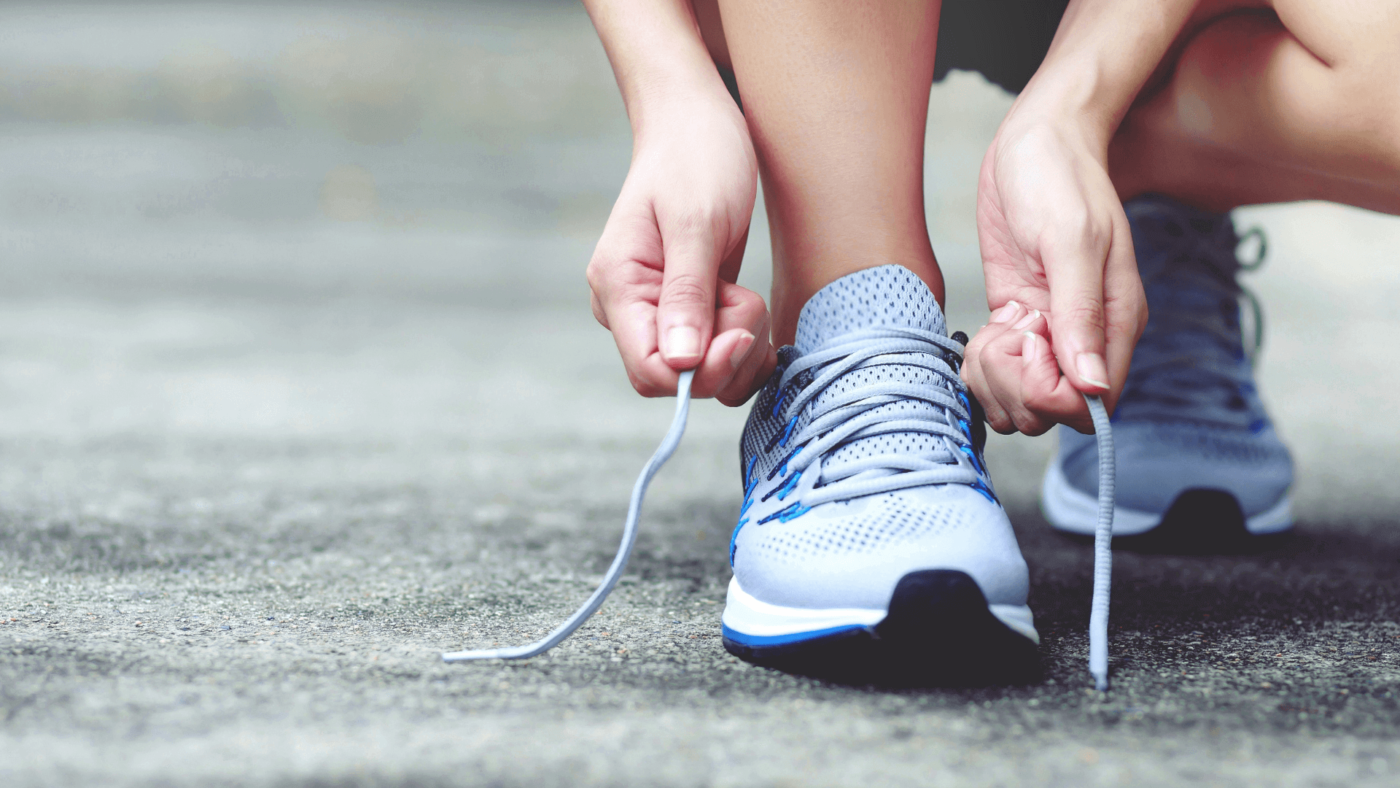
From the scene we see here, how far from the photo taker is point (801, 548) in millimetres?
624

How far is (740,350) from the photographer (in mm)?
609

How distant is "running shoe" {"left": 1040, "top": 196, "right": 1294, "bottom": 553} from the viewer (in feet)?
3.08

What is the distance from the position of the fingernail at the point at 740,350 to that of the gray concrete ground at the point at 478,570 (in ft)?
0.55

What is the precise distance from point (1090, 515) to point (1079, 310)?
447 millimetres

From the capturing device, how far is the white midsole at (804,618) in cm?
58

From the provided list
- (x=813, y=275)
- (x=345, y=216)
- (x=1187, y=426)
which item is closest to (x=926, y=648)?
(x=813, y=275)

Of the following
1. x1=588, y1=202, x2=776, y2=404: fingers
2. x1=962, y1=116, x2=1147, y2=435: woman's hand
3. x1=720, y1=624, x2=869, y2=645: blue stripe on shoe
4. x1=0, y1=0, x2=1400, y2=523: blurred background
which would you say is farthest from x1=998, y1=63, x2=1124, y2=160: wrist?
x1=0, y1=0, x2=1400, y2=523: blurred background

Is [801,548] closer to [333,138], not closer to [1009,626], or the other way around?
[1009,626]

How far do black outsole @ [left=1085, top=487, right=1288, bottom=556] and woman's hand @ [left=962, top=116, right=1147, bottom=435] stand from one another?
0.35 m

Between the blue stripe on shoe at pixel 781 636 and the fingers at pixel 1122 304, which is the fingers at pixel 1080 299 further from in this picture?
the blue stripe on shoe at pixel 781 636

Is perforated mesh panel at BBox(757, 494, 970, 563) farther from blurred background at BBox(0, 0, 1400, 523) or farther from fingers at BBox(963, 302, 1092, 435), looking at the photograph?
blurred background at BBox(0, 0, 1400, 523)

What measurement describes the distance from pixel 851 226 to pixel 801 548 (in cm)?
23

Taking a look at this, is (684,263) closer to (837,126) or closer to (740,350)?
(740,350)

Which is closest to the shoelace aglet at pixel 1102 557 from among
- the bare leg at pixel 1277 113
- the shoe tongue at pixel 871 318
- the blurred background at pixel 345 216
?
the shoe tongue at pixel 871 318
